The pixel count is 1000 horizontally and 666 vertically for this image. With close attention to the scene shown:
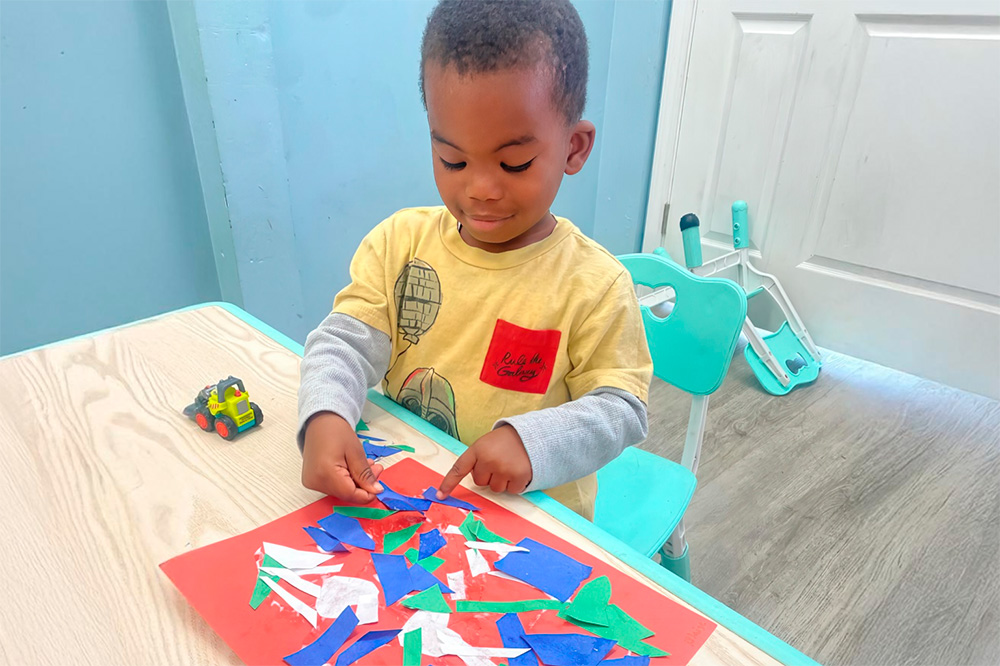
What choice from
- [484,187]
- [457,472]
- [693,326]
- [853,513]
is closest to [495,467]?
[457,472]

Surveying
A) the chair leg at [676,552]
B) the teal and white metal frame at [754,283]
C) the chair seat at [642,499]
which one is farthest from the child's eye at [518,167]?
the teal and white metal frame at [754,283]

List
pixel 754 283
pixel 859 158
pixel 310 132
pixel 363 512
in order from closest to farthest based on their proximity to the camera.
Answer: pixel 363 512 → pixel 310 132 → pixel 859 158 → pixel 754 283

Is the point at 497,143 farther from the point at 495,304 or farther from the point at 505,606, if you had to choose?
the point at 505,606

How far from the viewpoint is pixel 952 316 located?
1784 millimetres

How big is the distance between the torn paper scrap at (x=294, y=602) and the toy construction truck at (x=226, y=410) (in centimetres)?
19

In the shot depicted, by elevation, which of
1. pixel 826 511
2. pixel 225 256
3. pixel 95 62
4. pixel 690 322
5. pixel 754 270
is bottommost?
pixel 826 511

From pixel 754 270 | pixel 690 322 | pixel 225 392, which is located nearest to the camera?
pixel 225 392

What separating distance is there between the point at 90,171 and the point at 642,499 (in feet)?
3.91

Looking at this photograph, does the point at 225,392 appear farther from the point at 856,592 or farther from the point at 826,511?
the point at 826,511

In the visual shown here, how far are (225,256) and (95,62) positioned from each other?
0.42m

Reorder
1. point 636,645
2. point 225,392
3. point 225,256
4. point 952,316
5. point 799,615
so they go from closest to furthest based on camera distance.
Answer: point 636,645 < point 225,392 < point 799,615 < point 225,256 < point 952,316

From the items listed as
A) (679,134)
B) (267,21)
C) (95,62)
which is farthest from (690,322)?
(679,134)

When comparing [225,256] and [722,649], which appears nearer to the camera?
[722,649]

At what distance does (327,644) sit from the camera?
370mm
